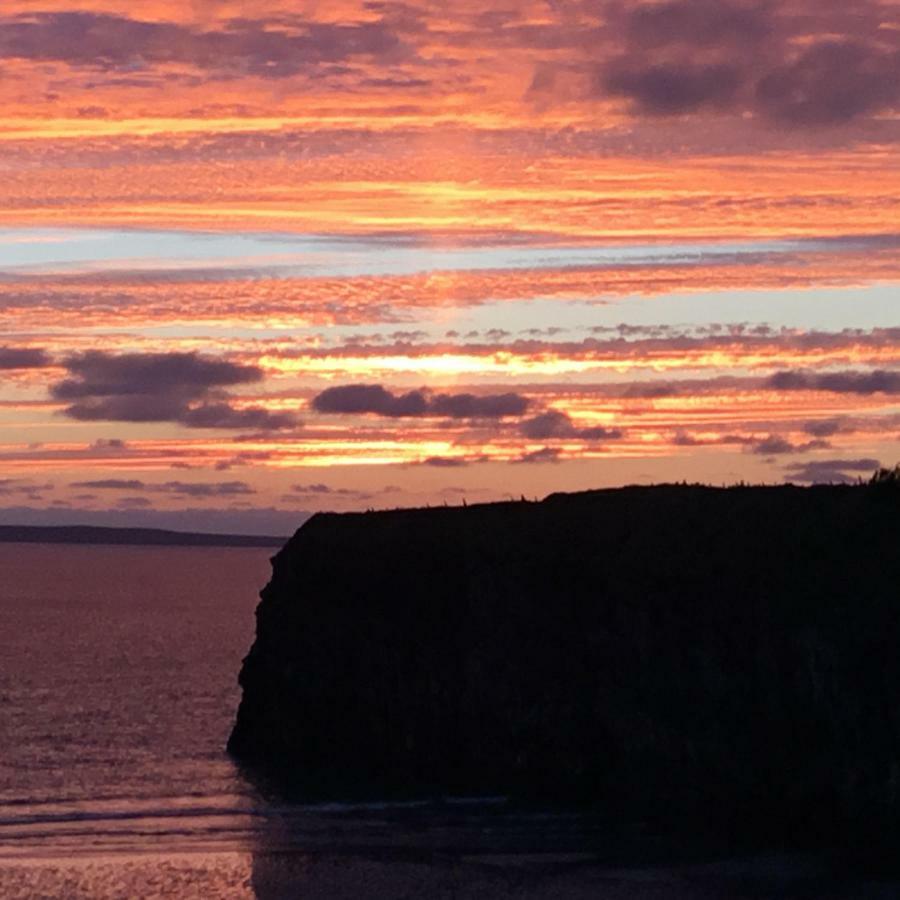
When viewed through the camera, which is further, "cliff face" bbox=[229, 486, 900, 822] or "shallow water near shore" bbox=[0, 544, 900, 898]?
"cliff face" bbox=[229, 486, 900, 822]

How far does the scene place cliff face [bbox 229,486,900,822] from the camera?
5472 centimetres

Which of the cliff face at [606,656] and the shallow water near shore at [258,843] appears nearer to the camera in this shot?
the shallow water near shore at [258,843]

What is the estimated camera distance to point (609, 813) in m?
58.3

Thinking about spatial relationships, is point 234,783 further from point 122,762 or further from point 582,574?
point 582,574

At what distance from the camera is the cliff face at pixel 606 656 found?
54719 mm

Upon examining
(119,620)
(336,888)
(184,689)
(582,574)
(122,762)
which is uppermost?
(582,574)

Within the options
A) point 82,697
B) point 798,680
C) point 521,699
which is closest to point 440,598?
point 521,699

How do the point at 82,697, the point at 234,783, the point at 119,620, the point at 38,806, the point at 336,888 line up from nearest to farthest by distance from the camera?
1. the point at 336,888
2. the point at 38,806
3. the point at 234,783
4. the point at 82,697
5. the point at 119,620

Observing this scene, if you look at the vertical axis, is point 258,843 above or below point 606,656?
below

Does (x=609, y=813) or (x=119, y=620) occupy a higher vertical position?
(x=609, y=813)

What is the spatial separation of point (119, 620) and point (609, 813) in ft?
391

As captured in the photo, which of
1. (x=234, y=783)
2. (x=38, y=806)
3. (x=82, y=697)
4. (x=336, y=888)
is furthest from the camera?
(x=82, y=697)

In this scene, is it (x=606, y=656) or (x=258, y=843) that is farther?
(x=606, y=656)

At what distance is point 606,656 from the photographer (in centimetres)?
6147
